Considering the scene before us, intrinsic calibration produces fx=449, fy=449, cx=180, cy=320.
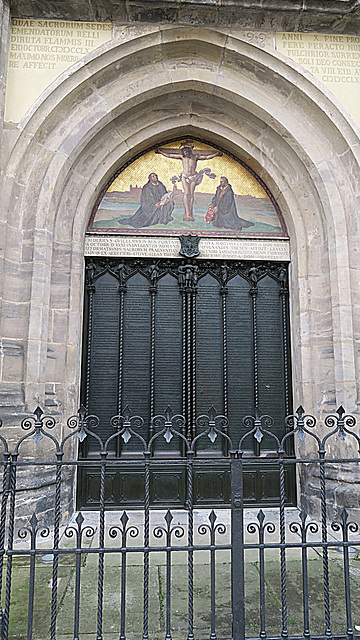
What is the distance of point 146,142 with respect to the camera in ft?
22.3

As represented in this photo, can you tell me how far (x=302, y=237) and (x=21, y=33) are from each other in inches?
184

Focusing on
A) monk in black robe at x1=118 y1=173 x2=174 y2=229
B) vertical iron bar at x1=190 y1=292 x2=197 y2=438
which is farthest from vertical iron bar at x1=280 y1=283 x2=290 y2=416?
monk in black robe at x1=118 y1=173 x2=174 y2=229

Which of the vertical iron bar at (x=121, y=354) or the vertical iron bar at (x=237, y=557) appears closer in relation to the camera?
the vertical iron bar at (x=237, y=557)

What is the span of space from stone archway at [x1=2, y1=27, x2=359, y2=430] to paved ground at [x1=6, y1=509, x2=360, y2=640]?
1980 millimetres

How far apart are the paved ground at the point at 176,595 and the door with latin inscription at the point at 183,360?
62.0 inches

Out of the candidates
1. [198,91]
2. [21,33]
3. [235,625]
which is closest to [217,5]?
[198,91]

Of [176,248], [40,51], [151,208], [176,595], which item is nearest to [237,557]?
[176,595]

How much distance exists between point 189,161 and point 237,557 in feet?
18.9

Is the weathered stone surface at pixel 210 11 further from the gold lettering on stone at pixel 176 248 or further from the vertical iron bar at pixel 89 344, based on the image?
the vertical iron bar at pixel 89 344

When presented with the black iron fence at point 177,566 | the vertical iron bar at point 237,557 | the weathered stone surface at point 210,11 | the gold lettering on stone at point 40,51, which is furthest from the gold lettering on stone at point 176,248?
the vertical iron bar at point 237,557

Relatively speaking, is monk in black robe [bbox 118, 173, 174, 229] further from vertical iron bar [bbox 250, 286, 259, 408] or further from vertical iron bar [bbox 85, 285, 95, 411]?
vertical iron bar [bbox 250, 286, 259, 408]

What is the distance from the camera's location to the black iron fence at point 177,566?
8.82 ft

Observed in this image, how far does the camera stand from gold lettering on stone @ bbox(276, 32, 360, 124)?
239 inches

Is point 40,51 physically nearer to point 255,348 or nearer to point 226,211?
point 226,211
